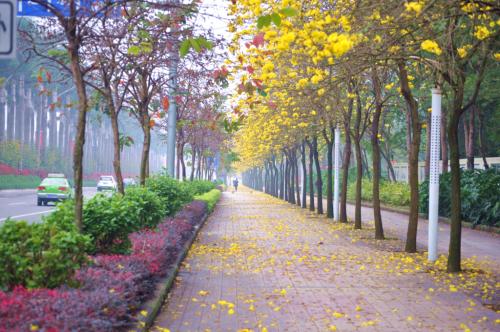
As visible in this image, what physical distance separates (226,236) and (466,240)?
6.40m

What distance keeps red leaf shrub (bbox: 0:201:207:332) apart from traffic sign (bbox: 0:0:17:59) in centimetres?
185

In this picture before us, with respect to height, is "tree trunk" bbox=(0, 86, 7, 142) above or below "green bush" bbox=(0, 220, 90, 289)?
above

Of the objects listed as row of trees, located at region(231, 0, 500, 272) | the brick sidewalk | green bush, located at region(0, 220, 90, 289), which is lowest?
the brick sidewalk

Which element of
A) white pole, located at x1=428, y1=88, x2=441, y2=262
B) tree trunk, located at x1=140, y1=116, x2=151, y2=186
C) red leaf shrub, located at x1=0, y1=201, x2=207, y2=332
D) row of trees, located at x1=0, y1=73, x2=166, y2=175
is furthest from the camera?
row of trees, located at x1=0, y1=73, x2=166, y2=175

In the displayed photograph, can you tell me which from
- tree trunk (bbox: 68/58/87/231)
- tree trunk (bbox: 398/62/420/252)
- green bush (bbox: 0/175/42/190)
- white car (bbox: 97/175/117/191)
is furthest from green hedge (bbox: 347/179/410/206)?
tree trunk (bbox: 68/58/87/231)

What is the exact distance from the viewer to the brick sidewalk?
7414mm

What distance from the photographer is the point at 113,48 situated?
12.0 m

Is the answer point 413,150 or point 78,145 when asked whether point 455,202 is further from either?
point 78,145

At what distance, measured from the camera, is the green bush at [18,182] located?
162ft

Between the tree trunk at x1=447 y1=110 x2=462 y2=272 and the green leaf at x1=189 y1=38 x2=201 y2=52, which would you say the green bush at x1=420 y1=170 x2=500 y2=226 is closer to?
the tree trunk at x1=447 y1=110 x2=462 y2=272

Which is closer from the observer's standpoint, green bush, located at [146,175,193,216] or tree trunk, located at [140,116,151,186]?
tree trunk, located at [140,116,151,186]

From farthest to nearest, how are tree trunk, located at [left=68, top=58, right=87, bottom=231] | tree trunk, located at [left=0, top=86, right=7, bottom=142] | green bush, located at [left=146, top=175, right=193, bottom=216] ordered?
1. tree trunk, located at [left=0, top=86, right=7, bottom=142]
2. green bush, located at [left=146, top=175, right=193, bottom=216]
3. tree trunk, located at [left=68, top=58, right=87, bottom=231]

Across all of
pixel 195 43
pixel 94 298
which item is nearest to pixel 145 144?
pixel 195 43

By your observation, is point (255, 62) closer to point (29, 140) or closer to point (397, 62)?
point (397, 62)
